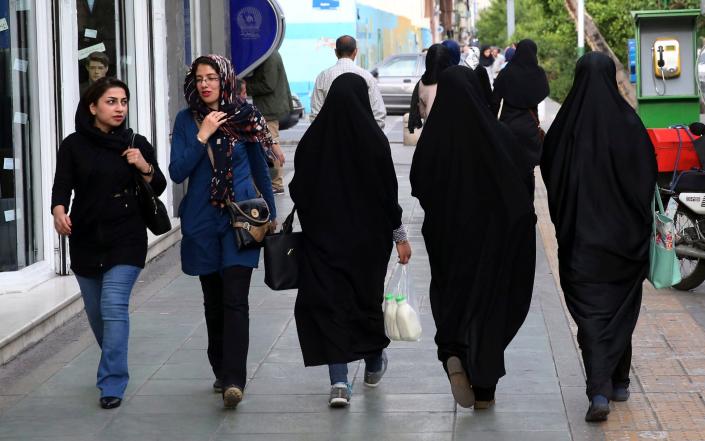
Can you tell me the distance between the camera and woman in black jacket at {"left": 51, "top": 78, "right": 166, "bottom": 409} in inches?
250

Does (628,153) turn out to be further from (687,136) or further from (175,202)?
(175,202)

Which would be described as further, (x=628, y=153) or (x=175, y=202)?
(x=175, y=202)

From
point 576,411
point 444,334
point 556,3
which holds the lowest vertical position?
point 576,411

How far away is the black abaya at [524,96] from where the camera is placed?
42.2ft

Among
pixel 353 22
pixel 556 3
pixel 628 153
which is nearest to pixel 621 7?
pixel 556 3

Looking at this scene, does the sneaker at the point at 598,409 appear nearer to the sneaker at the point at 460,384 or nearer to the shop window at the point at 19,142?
the sneaker at the point at 460,384

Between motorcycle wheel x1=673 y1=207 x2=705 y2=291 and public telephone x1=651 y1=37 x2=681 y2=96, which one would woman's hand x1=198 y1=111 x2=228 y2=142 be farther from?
public telephone x1=651 y1=37 x2=681 y2=96

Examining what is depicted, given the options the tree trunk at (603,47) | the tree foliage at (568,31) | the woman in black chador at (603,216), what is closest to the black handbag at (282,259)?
the woman in black chador at (603,216)

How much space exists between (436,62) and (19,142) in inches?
199

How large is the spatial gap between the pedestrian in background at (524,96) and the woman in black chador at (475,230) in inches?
262

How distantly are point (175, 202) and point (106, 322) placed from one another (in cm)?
619

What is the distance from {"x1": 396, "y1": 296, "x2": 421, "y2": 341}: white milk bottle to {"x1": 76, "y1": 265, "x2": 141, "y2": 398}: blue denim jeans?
1272 millimetres

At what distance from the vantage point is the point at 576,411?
6.25 metres

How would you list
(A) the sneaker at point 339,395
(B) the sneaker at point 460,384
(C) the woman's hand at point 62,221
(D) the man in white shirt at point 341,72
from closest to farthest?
(B) the sneaker at point 460,384 < (C) the woman's hand at point 62,221 < (A) the sneaker at point 339,395 < (D) the man in white shirt at point 341,72
